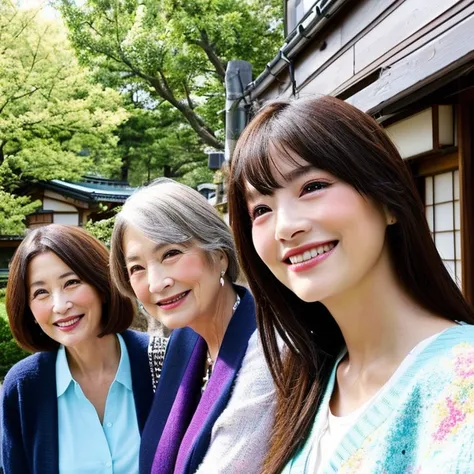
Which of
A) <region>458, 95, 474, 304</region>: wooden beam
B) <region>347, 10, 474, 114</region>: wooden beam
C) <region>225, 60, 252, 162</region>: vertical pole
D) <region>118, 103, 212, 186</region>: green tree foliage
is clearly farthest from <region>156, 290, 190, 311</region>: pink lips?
<region>118, 103, 212, 186</region>: green tree foliage

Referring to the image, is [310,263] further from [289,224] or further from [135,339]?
[135,339]

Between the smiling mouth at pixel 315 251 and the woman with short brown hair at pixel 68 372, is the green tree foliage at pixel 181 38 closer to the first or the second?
the woman with short brown hair at pixel 68 372

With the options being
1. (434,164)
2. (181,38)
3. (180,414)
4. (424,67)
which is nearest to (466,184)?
(434,164)

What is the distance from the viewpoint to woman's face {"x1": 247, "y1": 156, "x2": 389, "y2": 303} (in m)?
1.05

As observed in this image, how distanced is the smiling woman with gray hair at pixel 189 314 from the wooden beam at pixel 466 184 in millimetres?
1828

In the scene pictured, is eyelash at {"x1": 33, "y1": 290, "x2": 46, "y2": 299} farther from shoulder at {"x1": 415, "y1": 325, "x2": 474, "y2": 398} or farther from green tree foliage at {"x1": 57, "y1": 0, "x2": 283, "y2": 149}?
green tree foliage at {"x1": 57, "y1": 0, "x2": 283, "y2": 149}

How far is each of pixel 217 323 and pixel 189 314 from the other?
0.43ft

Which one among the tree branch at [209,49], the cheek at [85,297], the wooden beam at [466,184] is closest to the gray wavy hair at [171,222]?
the cheek at [85,297]

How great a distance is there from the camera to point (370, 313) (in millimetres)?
1141

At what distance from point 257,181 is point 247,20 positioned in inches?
562

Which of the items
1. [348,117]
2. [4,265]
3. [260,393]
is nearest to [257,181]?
[348,117]

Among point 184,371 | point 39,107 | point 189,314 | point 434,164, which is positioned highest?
point 39,107

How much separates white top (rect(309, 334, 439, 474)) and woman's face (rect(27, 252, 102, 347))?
1.35 m

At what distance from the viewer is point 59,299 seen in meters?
2.21
